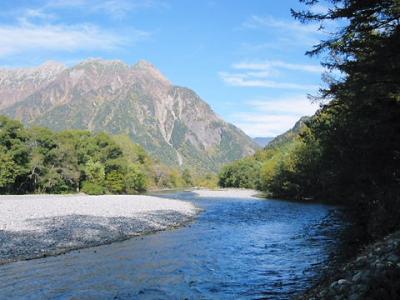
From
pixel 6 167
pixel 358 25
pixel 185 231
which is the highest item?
pixel 358 25

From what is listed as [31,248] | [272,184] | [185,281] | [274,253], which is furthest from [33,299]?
[272,184]

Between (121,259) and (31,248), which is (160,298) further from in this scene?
(31,248)

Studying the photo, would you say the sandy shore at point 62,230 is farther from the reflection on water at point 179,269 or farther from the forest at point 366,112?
the forest at point 366,112

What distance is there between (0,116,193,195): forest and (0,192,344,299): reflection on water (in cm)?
7219

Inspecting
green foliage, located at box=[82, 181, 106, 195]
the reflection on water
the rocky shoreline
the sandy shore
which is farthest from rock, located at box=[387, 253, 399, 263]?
green foliage, located at box=[82, 181, 106, 195]

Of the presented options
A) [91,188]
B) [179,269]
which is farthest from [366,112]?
[91,188]

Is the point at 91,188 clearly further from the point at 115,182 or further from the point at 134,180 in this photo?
the point at 134,180

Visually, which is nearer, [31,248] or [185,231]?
[31,248]

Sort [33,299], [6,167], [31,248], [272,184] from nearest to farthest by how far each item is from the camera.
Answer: [33,299] < [31,248] < [6,167] < [272,184]

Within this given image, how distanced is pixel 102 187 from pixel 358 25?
104962 mm

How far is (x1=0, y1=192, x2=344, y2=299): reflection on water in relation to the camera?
1634cm

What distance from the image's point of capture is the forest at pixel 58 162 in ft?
306

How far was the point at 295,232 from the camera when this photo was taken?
35.0 metres

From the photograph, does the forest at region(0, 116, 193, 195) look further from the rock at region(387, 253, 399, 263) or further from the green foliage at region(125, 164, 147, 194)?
the rock at region(387, 253, 399, 263)
